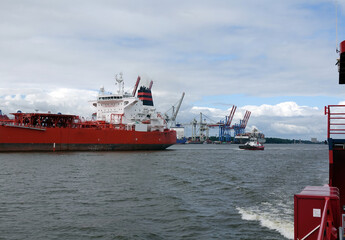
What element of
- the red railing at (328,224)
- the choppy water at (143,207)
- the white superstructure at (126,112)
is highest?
the white superstructure at (126,112)

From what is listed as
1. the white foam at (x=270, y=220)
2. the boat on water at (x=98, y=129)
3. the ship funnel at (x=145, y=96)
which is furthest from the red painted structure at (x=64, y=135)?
the white foam at (x=270, y=220)

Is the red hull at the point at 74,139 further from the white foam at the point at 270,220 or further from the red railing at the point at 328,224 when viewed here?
the red railing at the point at 328,224

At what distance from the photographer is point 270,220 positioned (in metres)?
10.2

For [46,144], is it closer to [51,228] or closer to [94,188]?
[94,188]

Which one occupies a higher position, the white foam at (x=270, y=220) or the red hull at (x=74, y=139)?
the red hull at (x=74, y=139)

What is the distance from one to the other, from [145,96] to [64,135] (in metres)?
20.3

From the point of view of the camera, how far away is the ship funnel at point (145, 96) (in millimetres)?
57809

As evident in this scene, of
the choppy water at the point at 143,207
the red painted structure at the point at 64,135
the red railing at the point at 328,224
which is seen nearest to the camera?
the red railing at the point at 328,224

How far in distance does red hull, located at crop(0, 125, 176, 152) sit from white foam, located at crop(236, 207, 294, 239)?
33291mm

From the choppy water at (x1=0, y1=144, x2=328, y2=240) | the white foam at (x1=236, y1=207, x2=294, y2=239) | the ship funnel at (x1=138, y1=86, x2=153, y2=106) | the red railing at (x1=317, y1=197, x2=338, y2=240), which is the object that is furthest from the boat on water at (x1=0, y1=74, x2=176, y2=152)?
the red railing at (x1=317, y1=197, x2=338, y2=240)

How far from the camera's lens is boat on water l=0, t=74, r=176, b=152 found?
127 ft

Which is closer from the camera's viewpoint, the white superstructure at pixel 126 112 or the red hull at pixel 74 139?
the red hull at pixel 74 139

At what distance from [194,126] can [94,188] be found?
146556mm

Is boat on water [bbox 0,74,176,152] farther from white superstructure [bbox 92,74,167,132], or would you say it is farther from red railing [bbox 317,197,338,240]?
red railing [bbox 317,197,338,240]
